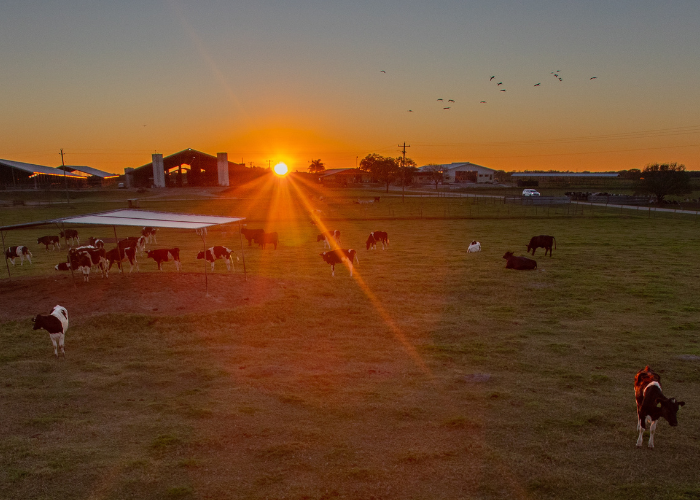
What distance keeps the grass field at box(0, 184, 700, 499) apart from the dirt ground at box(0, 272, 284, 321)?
0.11m

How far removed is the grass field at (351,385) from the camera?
711 centimetres

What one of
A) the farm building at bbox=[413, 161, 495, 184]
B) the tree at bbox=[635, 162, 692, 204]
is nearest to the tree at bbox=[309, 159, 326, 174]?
the farm building at bbox=[413, 161, 495, 184]

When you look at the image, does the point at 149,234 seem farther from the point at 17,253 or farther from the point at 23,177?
the point at 23,177

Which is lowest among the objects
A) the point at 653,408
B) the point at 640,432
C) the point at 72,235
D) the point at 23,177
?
the point at 640,432

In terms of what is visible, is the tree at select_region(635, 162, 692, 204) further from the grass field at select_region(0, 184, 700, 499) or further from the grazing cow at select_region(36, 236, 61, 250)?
the grazing cow at select_region(36, 236, 61, 250)

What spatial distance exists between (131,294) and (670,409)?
52.5ft

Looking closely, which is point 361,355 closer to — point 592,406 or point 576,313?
point 592,406

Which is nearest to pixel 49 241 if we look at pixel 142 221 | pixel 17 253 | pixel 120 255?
pixel 17 253

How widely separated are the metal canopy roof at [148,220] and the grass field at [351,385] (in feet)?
7.42

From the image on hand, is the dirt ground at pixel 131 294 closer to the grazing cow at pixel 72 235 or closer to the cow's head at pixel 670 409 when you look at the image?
the cow's head at pixel 670 409

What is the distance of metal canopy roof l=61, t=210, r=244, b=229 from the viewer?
701 inches

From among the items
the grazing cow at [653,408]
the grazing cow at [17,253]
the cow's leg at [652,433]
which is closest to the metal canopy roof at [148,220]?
the grazing cow at [17,253]

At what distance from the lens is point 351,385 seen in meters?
10.3

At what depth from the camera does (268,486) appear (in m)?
6.88
